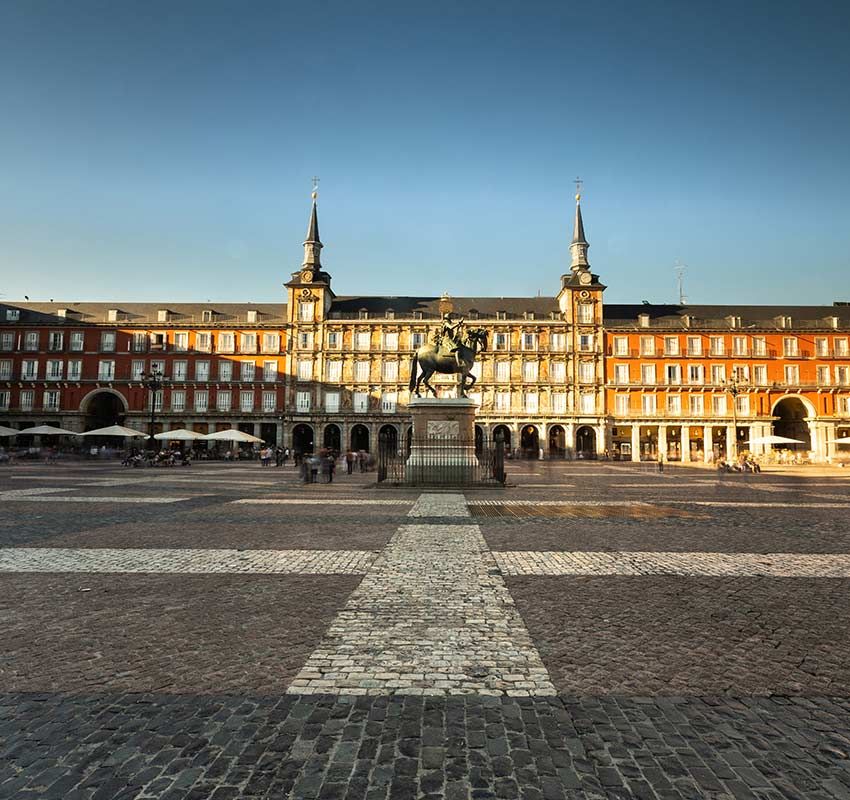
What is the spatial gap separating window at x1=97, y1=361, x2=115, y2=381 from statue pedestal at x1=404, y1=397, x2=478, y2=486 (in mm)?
46118

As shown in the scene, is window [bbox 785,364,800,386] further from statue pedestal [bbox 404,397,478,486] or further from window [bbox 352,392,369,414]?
statue pedestal [bbox 404,397,478,486]

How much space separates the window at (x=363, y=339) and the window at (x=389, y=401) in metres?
5.14

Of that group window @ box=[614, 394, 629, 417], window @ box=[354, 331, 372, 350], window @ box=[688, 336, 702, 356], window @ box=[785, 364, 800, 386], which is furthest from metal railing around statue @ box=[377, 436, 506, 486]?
window @ box=[785, 364, 800, 386]

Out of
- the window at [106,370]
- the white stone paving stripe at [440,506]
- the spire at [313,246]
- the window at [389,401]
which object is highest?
the spire at [313,246]

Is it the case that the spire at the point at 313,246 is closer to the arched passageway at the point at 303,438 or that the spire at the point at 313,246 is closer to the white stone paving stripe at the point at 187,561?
the arched passageway at the point at 303,438

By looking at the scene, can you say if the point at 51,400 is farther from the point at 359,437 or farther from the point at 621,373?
the point at 621,373

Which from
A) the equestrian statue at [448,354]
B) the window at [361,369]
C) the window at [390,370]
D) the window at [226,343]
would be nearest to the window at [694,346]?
the window at [390,370]

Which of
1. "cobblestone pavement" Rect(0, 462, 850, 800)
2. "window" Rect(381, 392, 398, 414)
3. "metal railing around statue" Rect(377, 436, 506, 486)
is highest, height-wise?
"window" Rect(381, 392, 398, 414)

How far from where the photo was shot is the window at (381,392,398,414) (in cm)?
5306

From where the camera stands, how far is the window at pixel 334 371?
53.5 metres

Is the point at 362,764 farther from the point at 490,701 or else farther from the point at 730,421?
the point at 730,421

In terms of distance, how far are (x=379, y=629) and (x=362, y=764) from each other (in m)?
1.80

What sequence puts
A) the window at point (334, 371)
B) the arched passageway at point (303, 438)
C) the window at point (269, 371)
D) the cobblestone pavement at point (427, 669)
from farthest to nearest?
the window at point (269, 371), the window at point (334, 371), the arched passageway at point (303, 438), the cobblestone pavement at point (427, 669)

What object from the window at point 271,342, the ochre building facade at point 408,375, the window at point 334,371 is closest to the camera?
the ochre building facade at point 408,375
